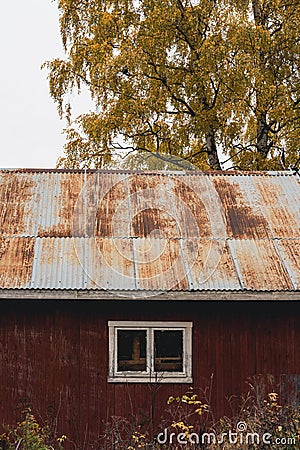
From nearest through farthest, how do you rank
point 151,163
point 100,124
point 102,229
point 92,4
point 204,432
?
point 204,432, point 102,229, point 151,163, point 100,124, point 92,4

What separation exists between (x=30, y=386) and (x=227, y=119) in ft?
38.5

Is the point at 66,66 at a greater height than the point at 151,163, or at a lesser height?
greater

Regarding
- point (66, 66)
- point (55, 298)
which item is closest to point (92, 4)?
point (66, 66)

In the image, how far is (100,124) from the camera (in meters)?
21.2

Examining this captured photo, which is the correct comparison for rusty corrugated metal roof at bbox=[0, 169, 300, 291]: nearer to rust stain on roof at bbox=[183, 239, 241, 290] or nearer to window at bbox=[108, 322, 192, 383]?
rust stain on roof at bbox=[183, 239, 241, 290]

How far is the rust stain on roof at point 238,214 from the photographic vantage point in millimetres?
12039

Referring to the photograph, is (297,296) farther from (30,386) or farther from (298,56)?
(298,56)

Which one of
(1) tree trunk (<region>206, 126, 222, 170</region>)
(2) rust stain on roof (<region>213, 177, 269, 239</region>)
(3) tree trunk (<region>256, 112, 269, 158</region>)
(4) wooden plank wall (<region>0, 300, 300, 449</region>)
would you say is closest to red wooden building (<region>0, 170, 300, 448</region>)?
(4) wooden plank wall (<region>0, 300, 300, 449</region>)

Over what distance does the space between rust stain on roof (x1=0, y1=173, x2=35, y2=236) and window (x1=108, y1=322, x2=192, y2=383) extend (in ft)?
6.59

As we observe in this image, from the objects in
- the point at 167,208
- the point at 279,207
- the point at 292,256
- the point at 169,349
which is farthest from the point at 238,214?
the point at 169,349

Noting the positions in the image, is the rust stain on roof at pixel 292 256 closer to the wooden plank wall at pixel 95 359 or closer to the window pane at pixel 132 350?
the wooden plank wall at pixel 95 359

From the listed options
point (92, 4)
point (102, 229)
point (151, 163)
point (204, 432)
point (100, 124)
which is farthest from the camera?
point (92, 4)

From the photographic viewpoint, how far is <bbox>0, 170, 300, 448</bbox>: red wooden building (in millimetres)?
10859

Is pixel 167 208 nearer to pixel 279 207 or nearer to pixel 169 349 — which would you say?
pixel 279 207
